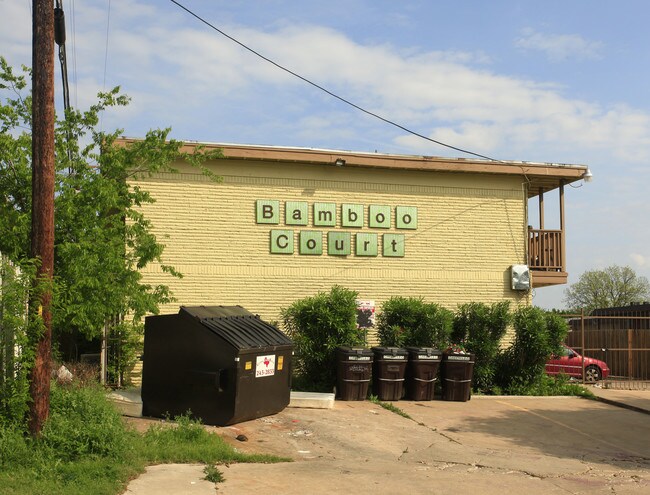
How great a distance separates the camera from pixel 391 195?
2023 centimetres

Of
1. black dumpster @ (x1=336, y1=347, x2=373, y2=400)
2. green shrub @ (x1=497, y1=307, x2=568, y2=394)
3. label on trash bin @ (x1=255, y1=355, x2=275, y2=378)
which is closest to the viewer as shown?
label on trash bin @ (x1=255, y1=355, x2=275, y2=378)

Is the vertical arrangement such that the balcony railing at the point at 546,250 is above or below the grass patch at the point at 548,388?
above

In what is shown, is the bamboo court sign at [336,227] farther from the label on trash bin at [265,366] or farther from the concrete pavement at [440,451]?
the label on trash bin at [265,366]

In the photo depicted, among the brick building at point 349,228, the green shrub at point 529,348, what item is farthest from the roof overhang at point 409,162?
the green shrub at point 529,348

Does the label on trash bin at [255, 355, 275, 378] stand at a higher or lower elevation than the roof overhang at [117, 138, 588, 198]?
lower

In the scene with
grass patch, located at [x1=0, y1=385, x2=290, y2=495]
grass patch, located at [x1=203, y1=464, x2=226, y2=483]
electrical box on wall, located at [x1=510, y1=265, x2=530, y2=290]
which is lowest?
grass patch, located at [x1=203, y1=464, x2=226, y2=483]

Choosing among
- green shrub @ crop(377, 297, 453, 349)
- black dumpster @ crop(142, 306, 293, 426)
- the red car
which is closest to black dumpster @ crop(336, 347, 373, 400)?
green shrub @ crop(377, 297, 453, 349)

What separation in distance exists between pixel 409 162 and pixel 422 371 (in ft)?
19.7

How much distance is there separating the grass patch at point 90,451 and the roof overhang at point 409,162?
364 inches

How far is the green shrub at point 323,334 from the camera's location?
16.8m

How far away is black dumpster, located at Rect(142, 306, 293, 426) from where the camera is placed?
11.7 m

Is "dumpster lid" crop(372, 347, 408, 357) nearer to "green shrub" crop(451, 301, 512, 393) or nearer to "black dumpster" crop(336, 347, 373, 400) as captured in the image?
"black dumpster" crop(336, 347, 373, 400)

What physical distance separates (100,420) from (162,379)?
9.22 feet

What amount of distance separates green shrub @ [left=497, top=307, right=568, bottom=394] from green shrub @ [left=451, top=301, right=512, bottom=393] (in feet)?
1.36
